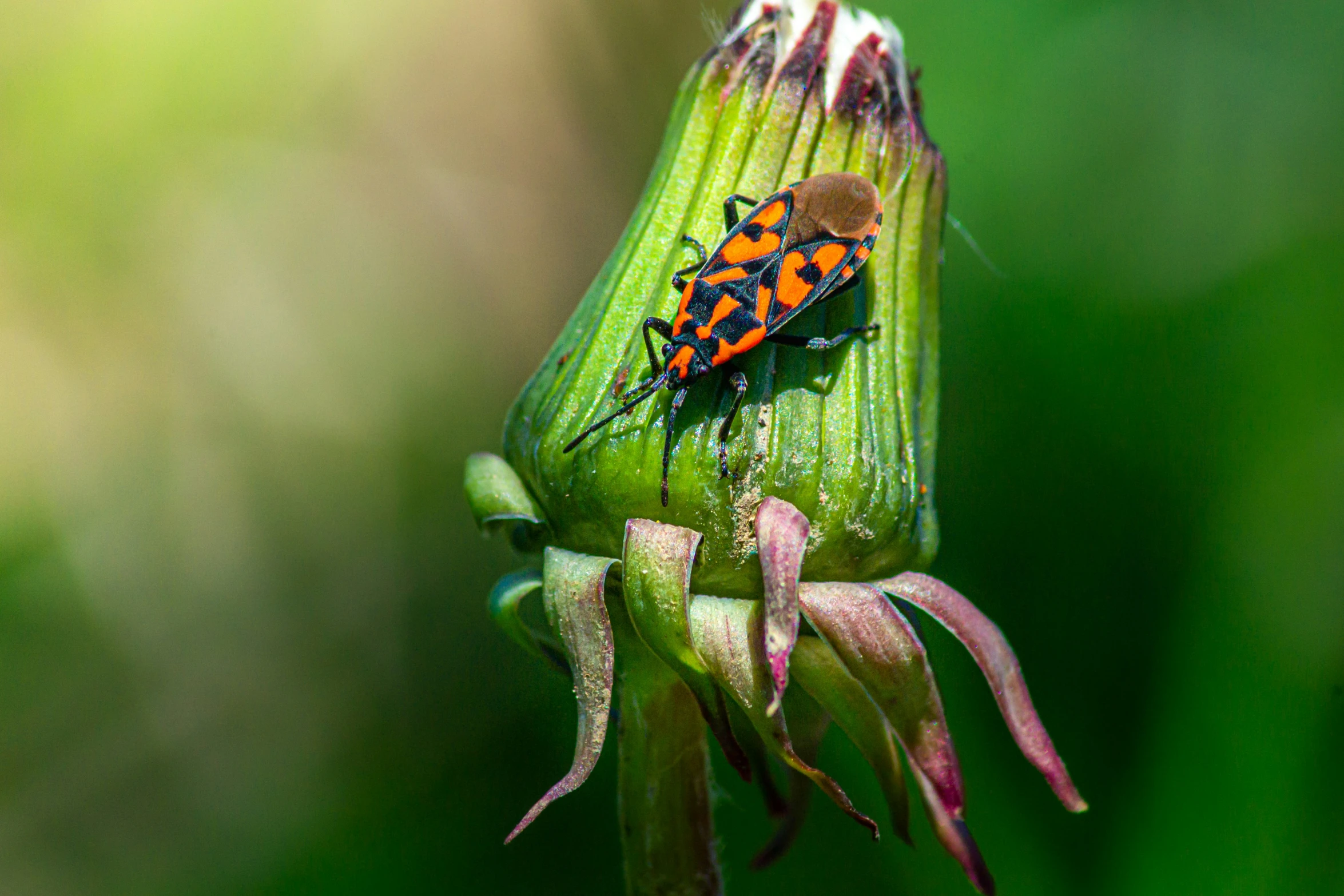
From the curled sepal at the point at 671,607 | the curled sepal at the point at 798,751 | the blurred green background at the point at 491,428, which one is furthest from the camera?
the blurred green background at the point at 491,428

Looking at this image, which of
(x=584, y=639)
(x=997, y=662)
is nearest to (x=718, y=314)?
(x=584, y=639)

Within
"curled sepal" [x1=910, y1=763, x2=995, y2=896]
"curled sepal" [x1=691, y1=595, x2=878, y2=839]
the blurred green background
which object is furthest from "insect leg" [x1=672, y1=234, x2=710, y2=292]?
the blurred green background

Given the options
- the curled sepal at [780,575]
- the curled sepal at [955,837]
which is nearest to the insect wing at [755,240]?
the curled sepal at [780,575]

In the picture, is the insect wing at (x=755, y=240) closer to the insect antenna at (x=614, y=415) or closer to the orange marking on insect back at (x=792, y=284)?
the orange marking on insect back at (x=792, y=284)

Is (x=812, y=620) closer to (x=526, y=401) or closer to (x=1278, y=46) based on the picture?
(x=526, y=401)

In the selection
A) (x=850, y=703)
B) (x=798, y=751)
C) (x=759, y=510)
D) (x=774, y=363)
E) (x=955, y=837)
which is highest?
(x=774, y=363)

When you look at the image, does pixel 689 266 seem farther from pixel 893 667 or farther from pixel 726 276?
pixel 893 667
